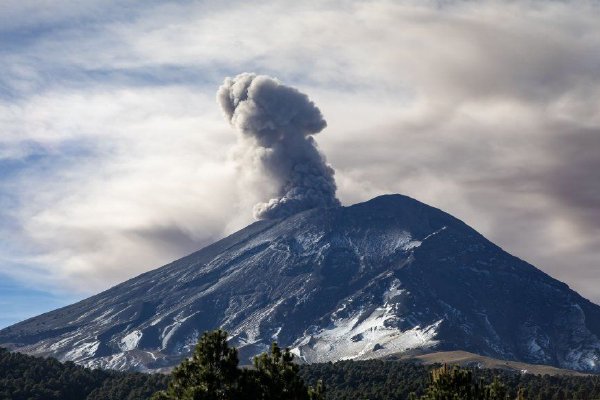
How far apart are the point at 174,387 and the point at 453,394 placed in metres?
19.0

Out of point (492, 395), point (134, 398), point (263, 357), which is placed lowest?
point (492, 395)

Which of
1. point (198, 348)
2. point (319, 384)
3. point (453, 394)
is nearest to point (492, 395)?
point (453, 394)

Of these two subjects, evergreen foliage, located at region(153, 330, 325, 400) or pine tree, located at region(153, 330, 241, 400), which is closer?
evergreen foliage, located at region(153, 330, 325, 400)

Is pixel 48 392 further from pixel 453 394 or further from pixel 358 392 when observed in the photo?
pixel 453 394

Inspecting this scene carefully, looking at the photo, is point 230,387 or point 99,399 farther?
point 99,399

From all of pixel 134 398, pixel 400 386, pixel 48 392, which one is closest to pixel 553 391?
pixel 400 386

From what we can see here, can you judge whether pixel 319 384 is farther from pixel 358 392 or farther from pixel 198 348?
pixel 358 392

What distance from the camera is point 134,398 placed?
191250 mm

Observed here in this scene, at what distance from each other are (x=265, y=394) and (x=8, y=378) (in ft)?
502

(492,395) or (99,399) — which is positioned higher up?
(99,399)

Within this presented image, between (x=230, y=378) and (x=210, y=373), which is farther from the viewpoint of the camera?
(x=230, y=378)

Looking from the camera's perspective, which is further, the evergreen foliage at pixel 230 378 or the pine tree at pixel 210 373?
the pine tree at pixel 210 373

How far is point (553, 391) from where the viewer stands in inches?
7761

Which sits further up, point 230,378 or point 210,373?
point 210,373
